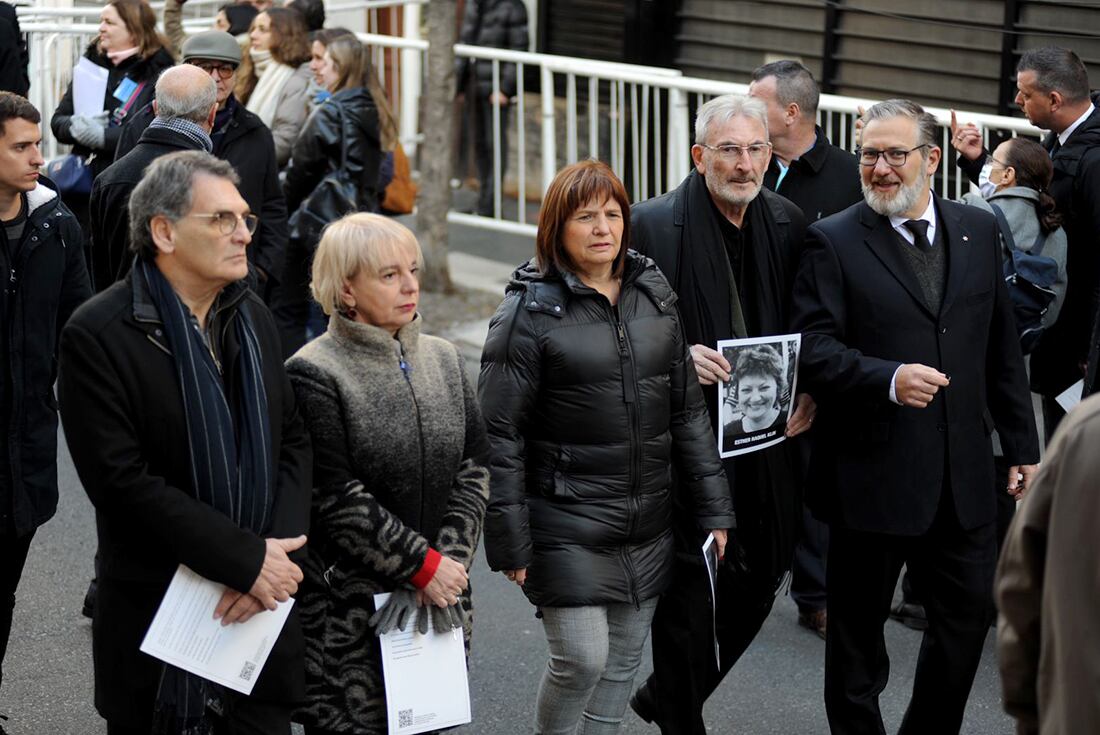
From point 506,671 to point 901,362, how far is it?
1874 millimetres

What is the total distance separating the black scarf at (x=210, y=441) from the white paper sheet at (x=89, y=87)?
479cm

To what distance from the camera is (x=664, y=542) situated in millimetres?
4574

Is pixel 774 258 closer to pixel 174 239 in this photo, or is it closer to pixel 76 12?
pixel 174 239

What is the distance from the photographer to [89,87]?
8.19 meters

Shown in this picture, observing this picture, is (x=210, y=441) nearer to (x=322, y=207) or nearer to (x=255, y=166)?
(x=255, y=166)

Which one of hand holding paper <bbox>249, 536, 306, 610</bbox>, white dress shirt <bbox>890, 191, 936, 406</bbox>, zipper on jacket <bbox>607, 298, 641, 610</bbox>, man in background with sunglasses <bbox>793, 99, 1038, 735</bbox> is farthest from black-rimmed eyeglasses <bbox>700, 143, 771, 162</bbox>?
hand holding paper <bbox>249, 536, 306, 610</bbox>

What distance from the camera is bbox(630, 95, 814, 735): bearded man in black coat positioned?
4.77 metres

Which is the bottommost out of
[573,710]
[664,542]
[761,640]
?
[761,640]

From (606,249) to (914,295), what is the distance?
3.22ft

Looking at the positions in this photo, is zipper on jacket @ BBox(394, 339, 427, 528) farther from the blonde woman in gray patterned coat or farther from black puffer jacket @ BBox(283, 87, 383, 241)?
black puffer jacket @ BBox(283, 87, 383, 241)

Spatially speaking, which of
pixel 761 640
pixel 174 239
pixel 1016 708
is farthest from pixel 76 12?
pixel 1016 708

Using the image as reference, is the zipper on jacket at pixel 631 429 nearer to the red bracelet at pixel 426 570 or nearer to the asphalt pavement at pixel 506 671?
the red bracelet at pixel 426 570

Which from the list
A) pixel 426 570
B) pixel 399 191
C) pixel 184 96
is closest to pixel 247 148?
pixel 184 96

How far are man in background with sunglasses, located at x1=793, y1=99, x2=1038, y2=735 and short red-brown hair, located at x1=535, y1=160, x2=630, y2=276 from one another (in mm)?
722
